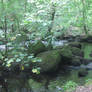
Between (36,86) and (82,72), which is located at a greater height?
(36,86)

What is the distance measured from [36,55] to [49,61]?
4.15 feet

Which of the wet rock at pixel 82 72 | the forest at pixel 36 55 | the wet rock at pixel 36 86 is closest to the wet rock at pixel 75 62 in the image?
the forest at pixel 36 55

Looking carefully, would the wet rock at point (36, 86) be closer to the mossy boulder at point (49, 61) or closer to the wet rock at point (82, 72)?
the mossy boulder at point (49, 61)

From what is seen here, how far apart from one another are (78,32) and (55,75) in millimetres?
17344

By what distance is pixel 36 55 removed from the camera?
11.7 m

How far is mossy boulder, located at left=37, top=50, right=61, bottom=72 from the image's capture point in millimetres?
10648

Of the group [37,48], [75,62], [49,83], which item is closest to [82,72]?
[75,62]

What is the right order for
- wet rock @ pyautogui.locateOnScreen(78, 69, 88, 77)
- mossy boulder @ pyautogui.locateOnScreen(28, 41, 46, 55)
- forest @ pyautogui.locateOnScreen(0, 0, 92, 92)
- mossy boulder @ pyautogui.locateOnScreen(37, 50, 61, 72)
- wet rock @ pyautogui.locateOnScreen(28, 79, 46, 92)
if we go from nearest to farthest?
forest @ pyautogui.locateOnScreen(0, 0, 92, 92), wet rock @ pyautogui.locateOnScreen(28, 79, 46, 92), mossy boulder @ pyautogui.locateOnScreen(37, 50, 61, 72), wet rock @ pyautogui.locateOnScreen(78, 69, 88, 77), mossy boulder @ pyautogui.locateOnScreen(28, 41, 46, 55)

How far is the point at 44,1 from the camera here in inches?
375

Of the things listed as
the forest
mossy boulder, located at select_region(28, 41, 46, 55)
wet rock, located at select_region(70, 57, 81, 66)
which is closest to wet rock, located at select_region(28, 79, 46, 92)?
the forest

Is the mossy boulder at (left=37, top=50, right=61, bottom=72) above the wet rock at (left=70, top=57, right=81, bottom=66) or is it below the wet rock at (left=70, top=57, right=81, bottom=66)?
above

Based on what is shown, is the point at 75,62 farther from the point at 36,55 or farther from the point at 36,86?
the point at 36,86

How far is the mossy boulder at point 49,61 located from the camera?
10648mm

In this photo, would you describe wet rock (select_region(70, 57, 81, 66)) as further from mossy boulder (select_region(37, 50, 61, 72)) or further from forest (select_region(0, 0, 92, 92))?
mossy boulder (select_region(37, 50, 61, 72))
